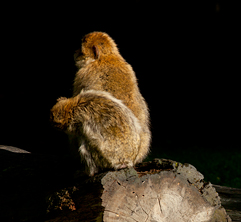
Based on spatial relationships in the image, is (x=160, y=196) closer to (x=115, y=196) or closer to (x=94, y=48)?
(x=115, y=196)

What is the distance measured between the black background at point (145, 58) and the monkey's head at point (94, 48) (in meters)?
4.55

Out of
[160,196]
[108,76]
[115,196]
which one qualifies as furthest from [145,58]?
[115,196]

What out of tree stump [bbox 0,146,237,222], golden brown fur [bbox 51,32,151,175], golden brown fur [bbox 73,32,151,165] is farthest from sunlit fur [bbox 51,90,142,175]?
golden brown fur [bbox 73,32,151,165]

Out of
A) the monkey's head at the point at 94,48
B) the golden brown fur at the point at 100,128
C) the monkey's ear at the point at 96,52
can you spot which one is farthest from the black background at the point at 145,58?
the golden brown fur at the point at 100,128

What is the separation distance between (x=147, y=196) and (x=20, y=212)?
1.28 m

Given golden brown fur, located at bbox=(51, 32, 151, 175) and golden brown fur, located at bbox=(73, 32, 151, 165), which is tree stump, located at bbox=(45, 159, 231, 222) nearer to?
golden brown fur, located at bbox=(51, 32, 151, 175)

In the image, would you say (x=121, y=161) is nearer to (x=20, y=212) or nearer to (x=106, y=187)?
(x=106, y=187)

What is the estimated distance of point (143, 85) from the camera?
10.3 metres

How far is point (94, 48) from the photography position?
15.7 feet

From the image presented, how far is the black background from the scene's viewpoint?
9617 millimetres

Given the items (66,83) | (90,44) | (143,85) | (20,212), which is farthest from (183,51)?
(20,212)

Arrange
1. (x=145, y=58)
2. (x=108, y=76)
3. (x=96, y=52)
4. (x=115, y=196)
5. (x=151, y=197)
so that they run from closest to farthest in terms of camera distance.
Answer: (x=115, y=196)
(x=151, y=197)
(x=108, y=76)
(x=96, y=52)
(x=145, y=58)

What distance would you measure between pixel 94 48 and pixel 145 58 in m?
5.71

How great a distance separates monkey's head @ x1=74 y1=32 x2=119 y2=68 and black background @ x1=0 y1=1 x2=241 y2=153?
455 centimetres
